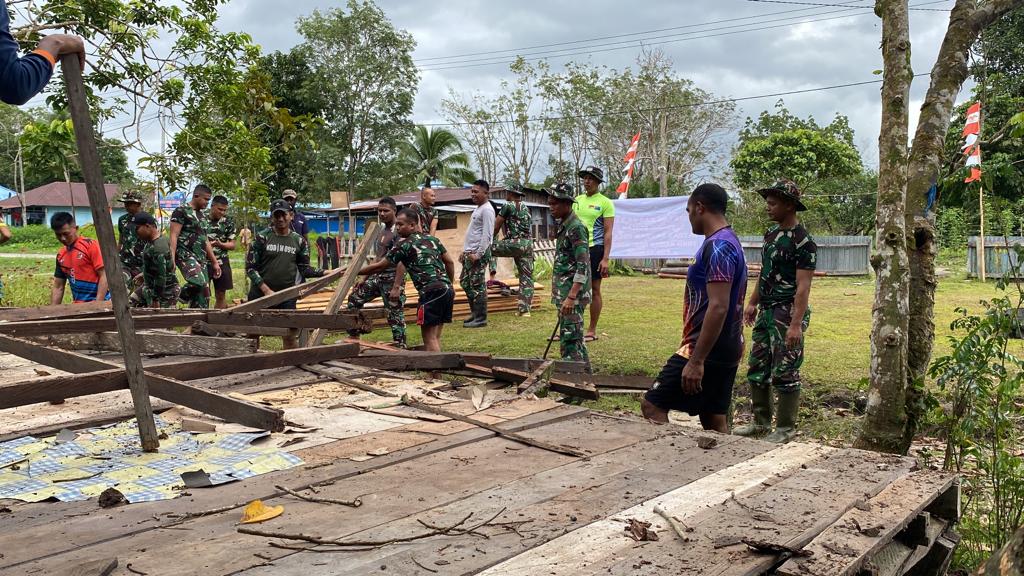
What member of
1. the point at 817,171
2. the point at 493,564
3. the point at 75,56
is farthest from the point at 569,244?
the point at 817,171

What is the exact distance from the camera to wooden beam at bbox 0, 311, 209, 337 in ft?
17.2

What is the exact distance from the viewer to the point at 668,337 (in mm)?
10281

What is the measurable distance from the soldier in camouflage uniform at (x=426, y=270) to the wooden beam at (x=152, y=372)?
1.89 metres

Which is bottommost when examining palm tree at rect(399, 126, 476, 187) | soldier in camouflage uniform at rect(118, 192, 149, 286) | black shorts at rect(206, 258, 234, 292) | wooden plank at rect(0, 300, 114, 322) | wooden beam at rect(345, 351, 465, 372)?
wooden beam at rect(345, 351, 465, 372)

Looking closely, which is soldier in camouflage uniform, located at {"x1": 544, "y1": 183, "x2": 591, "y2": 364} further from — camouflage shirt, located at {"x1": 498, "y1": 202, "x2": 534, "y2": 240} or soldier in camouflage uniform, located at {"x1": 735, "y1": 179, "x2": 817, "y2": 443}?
camouflage shirt, located at {"x1": 498, "y1": 202, "x2": 534, "y2": 240}

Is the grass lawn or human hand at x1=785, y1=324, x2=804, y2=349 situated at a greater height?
→ human hand at x1=785, y1=324, x2=804, y2=349

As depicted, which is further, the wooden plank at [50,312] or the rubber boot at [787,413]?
the wooden plank at [50,312]

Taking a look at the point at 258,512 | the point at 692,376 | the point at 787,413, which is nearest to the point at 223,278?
the point at 787,413

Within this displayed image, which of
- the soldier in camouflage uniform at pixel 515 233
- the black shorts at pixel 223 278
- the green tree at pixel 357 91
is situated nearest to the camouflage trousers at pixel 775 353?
the soldier in camouflage uniform at pixel 515 233

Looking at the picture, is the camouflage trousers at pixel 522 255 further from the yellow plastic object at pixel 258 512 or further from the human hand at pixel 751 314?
the yellow plastic object at pixel 258 512

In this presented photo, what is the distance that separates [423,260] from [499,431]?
13.0 ft

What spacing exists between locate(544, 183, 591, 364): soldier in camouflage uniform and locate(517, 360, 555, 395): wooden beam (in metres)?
1.98

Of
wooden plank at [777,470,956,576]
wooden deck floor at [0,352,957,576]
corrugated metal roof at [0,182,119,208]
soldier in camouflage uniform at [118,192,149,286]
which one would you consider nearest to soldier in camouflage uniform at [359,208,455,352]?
soldier in camouflage uniform at [118,192,149,286]

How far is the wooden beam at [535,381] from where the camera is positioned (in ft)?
16.6
